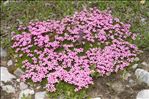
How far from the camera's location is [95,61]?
327 inches

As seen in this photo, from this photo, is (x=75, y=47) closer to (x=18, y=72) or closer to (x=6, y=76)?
(x=18, y=72)

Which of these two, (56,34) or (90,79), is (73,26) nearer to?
(56,34)

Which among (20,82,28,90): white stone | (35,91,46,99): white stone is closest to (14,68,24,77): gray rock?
(20,82,28,90): white stone

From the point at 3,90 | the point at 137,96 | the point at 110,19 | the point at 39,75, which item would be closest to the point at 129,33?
the point at 110,19

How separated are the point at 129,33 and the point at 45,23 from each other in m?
2.14

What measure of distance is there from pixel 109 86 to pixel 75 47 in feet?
4.36

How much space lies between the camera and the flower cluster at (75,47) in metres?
8.08

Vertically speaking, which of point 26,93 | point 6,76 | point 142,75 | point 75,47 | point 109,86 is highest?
point 75,47

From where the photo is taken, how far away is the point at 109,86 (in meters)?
8.00

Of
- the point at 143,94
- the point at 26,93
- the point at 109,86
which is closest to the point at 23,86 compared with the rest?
the point at 26,93

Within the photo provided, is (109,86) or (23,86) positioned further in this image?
(23,86)

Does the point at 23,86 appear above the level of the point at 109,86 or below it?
below

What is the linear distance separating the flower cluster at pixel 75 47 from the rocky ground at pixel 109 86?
7.4 inches

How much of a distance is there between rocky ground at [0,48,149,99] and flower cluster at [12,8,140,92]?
188 mm
